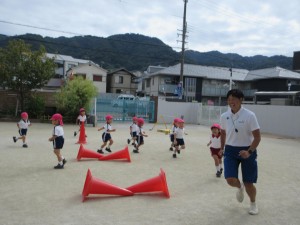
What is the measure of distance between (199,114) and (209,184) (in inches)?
818

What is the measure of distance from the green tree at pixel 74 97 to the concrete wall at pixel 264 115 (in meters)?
6.92

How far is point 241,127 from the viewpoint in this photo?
4.55 meters

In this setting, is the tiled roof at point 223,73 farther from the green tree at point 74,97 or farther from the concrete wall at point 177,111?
the green tree at point 74,97

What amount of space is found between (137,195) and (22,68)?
17787mm

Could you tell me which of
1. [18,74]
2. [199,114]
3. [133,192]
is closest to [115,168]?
[133,192]

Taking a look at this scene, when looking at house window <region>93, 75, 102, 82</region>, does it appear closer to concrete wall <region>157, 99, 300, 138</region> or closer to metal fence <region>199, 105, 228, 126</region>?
concrete wall <region>157, 99, 300, 138</region>

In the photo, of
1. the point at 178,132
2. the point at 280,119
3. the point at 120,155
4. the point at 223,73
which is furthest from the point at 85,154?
the point at 223,73

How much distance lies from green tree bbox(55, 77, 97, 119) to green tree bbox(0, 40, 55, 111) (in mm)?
1680

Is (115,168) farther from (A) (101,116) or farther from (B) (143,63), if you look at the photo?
(B) (143,63)

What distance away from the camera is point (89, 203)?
5.12 meters

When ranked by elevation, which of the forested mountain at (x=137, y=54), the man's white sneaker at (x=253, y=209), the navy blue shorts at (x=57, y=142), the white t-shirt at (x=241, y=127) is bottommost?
the man's white sneaker at (x=253, y=209)

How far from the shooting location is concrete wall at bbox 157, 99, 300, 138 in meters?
19.0

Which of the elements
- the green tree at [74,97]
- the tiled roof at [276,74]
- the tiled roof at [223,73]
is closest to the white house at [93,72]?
the tiled roof at [223,73]

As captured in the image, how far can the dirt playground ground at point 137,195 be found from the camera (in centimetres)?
448
